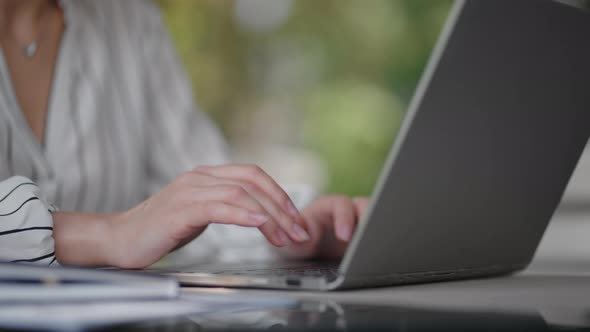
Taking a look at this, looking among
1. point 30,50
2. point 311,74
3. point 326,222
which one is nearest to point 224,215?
point 326,222

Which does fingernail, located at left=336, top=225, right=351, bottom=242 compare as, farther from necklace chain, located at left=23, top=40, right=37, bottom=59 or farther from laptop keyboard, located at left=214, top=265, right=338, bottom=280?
necklace chain, located at left=23, top=40, right=37, bottom=59

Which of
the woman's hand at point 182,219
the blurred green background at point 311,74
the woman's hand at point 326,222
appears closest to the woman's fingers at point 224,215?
the woman's hand at point 182,219

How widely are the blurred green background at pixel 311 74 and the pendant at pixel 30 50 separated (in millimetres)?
3114

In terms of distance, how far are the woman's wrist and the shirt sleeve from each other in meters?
0.05

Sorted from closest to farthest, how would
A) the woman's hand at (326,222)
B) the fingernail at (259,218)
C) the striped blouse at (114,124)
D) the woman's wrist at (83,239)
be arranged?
1. the fingernail at (259,218)
2. the woman's wrist at (83,239)
3. the woman's hand at (326,222)
4. the striped blouse at (114,124)

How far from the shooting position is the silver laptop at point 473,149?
0.59 meters

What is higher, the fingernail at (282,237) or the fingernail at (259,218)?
the fingernail at (259,218)

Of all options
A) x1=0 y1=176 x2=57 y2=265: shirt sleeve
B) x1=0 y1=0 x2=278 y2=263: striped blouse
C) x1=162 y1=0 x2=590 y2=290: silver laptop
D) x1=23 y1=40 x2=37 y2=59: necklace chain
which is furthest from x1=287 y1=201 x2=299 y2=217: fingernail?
x1=23 y1=40 x2=37 y2=59: necklace chain

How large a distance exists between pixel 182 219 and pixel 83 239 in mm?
166

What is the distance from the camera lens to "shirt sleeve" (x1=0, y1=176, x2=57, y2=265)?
85 cm

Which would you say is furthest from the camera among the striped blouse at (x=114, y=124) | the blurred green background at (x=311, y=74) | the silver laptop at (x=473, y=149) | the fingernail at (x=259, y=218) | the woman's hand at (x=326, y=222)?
the blurred green background at (x=311, y=74)

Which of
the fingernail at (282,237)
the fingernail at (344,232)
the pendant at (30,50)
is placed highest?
the fingernail at (282,237)

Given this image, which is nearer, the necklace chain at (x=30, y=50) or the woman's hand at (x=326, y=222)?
the woman's hand at (x=326, y=222)

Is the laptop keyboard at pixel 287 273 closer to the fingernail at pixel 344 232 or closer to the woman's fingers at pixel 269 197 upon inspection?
the woman's fingers at pixel 269 197
